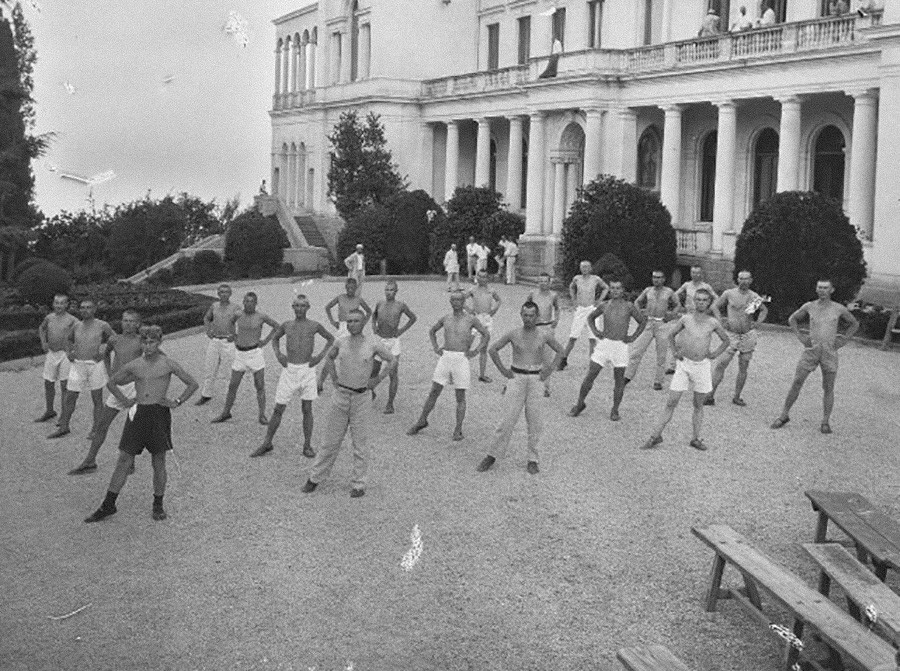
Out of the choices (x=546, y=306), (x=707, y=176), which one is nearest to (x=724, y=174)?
(x=707, y=176)

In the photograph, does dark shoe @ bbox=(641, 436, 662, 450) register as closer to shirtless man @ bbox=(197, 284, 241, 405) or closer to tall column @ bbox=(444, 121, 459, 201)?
shirtless man @ bbox=(197, 284, 241, 405)

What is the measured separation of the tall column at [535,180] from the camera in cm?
4169

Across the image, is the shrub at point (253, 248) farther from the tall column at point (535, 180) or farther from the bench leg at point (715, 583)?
the bench leg at point (715, 583)

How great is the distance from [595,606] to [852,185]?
23262 mm

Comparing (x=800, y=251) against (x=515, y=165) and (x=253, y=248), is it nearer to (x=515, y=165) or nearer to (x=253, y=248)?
(x=515, y=165)

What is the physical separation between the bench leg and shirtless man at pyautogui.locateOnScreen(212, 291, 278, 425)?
8298 millimetres

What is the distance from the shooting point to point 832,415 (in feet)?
57.4

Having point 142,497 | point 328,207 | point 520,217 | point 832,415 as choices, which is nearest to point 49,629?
point 142,497

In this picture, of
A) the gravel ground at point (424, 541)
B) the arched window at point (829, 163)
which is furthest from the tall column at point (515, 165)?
the gravel ground at point (424, 541)

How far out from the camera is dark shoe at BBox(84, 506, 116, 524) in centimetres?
1200

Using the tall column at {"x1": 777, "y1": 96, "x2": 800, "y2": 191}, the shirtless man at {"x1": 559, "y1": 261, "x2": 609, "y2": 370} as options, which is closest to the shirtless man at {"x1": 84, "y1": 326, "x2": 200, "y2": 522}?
the shirtless man at {"x1": 559, "y1": 261, "x2": 609, "y2": 370}

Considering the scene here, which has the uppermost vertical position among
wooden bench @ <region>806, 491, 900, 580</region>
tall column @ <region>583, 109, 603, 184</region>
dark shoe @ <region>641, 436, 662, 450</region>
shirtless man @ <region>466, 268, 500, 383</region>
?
tall column @ <region>583, 109, 603, 184</region>

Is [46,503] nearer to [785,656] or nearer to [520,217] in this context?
[785,656]

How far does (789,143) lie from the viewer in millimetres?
32688
